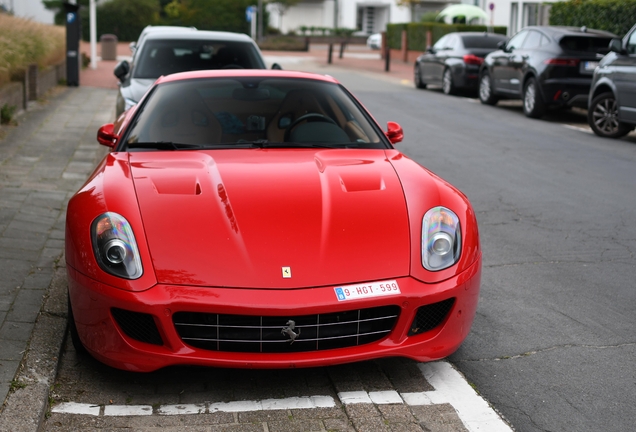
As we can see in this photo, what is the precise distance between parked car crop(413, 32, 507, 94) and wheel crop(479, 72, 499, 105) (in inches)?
62.2

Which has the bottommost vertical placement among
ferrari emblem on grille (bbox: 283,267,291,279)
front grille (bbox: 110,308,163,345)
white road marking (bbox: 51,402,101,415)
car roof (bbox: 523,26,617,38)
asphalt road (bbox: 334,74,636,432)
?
white road marking (bbox: 51,402,101,415)

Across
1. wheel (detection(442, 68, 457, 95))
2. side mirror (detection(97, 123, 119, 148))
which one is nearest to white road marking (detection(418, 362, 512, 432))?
side mirror (detection(97, 123, 119, 148))

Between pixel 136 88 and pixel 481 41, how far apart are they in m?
13.1

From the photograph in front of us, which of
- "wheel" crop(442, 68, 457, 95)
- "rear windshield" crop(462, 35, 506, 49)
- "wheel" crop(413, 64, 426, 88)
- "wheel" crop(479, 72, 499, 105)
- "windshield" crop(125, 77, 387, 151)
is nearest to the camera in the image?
"windshield" crop(125, 77, 387, 151)

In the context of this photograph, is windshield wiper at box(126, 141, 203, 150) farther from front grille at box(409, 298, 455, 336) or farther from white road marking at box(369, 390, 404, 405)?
white road marking at box(369, 390, 404, 405)

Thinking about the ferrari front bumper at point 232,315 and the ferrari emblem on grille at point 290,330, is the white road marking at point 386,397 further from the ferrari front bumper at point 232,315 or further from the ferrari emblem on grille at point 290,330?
the ferrari emblem on grille at point 290,330

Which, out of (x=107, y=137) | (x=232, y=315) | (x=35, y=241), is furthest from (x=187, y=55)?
(x=232, y=315)

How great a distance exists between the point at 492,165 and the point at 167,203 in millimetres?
6915

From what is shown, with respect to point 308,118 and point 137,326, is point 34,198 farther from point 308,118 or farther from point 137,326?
point 137,326

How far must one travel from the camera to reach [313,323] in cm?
367

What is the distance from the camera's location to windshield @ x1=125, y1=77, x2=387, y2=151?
5.19m

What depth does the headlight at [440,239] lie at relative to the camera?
13.0ft

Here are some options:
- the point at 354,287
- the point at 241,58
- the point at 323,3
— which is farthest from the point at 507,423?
the point at 323,3

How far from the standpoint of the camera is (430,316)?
12.9 feet
